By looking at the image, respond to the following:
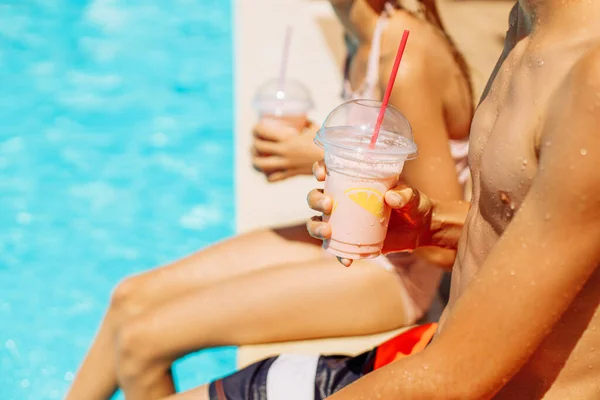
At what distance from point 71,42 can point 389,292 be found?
20.7ft

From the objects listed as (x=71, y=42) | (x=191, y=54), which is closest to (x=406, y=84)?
(x=191, y=54)

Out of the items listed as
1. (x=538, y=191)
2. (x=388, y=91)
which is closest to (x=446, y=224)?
(x=388, y=91)

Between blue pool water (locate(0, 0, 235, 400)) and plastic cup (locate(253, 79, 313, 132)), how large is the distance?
1414 mm

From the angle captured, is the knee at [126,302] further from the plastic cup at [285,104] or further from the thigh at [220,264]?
the plastic cup at [285,104]

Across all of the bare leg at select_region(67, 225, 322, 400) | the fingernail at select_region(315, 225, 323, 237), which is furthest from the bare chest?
the bare leg at select_region(67, 225, 322, 400)

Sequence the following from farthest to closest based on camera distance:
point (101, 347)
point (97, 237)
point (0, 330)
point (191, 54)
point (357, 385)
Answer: point (191, 54), point (97, 237), point (0, 330), point (101, 347), point (357, 385)

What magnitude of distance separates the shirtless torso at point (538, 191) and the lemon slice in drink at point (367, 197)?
8.4 inches

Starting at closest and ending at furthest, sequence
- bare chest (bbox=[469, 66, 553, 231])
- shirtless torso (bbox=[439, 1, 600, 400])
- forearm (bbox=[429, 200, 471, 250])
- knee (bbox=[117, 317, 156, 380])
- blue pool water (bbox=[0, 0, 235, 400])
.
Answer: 1. shirtless torso (bbox=[439, 1, 600, 400])
2. bare chest (bbox=[469, 66, 553, 231])
3. forearm (bbox=[429, 200, 471, 250])
4. knee (bbox=[117, 317, 156, 380])
5. blue pool water (bbox=[0, 0, 235, 400])

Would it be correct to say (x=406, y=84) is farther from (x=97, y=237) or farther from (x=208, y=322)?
(x=97, y=237)

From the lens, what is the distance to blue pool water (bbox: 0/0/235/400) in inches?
159

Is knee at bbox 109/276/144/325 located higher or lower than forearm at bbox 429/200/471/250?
lower

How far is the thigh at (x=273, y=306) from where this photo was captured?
2.37 m

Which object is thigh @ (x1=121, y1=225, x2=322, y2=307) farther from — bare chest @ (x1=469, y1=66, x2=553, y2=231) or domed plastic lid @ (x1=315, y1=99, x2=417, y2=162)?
bare chest @ (x1=469, y1=66, x2=553, y2=231)

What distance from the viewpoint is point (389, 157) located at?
5.40 feet
